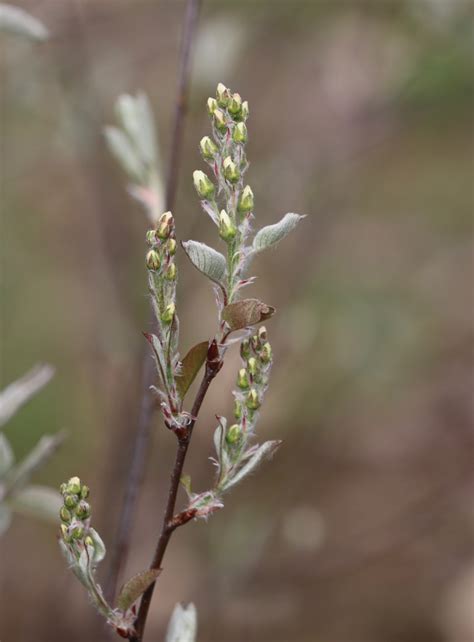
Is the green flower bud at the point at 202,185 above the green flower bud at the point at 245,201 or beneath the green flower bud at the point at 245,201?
above

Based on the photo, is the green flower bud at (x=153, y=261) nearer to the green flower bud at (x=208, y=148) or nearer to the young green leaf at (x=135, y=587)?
the green flower bud at (x=208, y=148)

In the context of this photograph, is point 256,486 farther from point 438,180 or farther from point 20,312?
point 438,180

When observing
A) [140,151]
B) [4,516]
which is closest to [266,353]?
[4,516]

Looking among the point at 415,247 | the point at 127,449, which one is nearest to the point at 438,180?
the point at 415,247

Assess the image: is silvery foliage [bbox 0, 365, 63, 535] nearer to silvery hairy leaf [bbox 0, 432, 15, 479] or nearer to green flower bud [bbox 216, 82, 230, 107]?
silvery hairy leaf [bbox 0, 432, 15, 479]

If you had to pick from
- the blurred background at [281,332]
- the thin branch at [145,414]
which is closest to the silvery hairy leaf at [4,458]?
the thin branch at [145,414]

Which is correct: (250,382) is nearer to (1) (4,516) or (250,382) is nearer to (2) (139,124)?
(1) (4,516)

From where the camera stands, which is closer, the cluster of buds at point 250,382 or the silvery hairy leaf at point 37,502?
the cluster of buds at point 250,382
